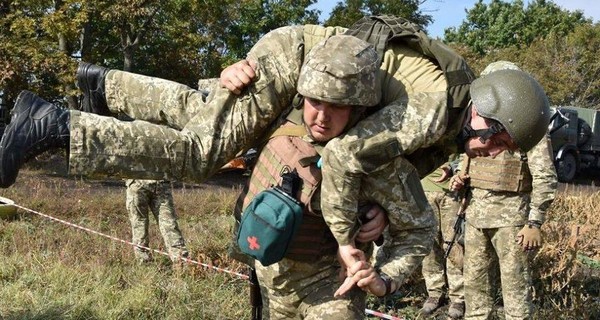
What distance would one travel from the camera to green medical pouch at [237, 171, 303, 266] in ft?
8.52

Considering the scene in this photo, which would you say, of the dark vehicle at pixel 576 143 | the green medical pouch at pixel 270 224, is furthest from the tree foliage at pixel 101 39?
the green medical pouch at pixel 270 224

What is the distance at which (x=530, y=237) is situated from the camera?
4.98 metres

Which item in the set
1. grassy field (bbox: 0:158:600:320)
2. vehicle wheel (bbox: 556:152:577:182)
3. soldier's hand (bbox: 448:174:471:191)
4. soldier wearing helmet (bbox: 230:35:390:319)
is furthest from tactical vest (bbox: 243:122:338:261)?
vehicle wheel (bbox: 556:152:577:182)

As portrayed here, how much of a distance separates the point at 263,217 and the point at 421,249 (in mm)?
706

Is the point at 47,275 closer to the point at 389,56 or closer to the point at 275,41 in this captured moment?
the point at 275,41

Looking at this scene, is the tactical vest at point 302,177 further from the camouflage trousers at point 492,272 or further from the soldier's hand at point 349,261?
the camouflage trousers at point 492,272

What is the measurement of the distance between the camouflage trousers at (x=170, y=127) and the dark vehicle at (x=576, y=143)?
55.0 feet

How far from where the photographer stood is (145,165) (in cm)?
267

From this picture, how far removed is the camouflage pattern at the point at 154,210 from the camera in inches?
260

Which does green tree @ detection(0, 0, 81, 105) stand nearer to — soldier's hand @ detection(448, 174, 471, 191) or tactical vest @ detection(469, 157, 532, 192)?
soldier's hand @ detection(448, 174, 471, 191)

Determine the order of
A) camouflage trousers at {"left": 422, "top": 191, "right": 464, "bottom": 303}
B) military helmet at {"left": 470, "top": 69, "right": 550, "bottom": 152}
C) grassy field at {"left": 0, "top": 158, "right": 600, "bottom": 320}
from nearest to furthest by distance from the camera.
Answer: military helmet at {"left": 470, "top": 69, "right": 550, "bottom": 152} < grassy field at {"left": 0, "top": 158, "right": 600, "bottom": 320} < camouflage trousers at {"left": 422, "top": 191, "right": 464, "bottom": 303}

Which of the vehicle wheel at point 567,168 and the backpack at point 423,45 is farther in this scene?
the vehicle wheel at point 567,168

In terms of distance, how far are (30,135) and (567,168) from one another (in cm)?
1913

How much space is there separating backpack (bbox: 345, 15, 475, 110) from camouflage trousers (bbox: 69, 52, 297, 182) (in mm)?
410
